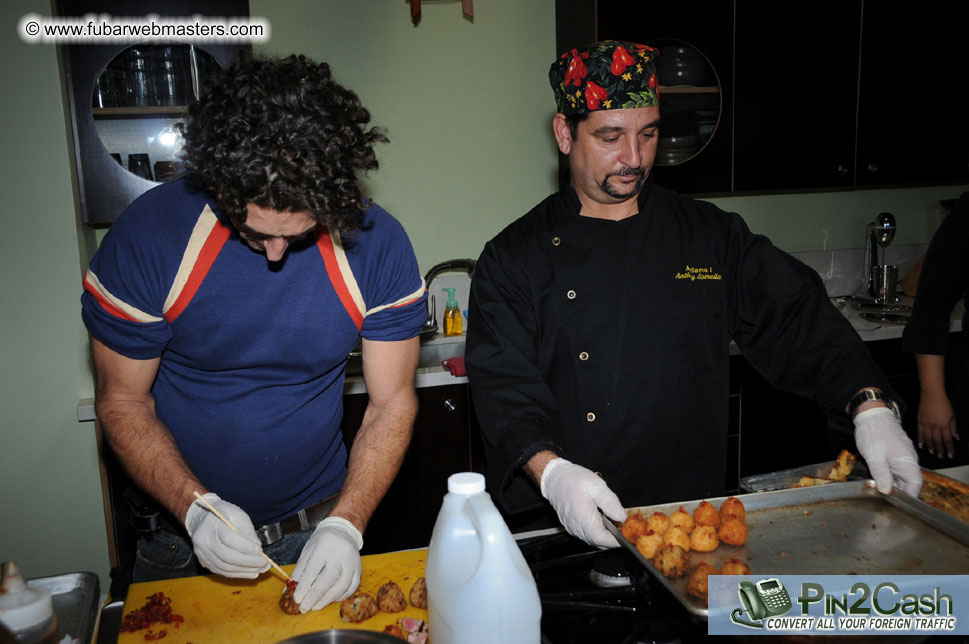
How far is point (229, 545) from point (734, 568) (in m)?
0.81

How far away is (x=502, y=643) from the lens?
84 centimetres

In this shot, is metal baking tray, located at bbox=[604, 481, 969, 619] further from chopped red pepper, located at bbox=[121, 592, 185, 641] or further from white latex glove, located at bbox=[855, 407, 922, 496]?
chopped red pepper, located at bbox=[121, 592, 185, 641]

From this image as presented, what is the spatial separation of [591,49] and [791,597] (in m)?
1.28

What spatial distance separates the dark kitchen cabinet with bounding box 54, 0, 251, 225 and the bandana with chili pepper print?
139cm

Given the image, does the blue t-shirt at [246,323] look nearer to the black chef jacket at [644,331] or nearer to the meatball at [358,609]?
the black chef jacket at [644,331]

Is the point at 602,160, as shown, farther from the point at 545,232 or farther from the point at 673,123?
the point at 673,123

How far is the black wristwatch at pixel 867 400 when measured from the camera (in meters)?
1.46

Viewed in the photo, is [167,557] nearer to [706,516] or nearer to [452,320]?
[706,516]

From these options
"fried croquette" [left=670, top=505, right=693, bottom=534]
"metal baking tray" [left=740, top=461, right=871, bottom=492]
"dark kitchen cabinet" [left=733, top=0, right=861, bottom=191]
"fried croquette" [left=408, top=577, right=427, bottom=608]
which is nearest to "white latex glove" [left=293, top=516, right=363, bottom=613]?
"fried croquette" [left=408, top=577, right=427, bottom=608]

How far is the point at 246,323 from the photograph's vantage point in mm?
1479

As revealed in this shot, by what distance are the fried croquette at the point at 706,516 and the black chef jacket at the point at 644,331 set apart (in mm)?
479

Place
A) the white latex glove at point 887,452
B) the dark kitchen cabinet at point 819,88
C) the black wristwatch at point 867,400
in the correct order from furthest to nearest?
1. the dark kitchen cabinet at point 819,88
2. the black wristwatch at point 867,400
3. the white latex glove at point 887,452

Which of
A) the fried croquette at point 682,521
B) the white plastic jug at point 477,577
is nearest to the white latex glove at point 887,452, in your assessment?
the fried croquette at point 682,521

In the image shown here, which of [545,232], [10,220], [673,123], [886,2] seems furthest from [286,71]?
[886,2]
